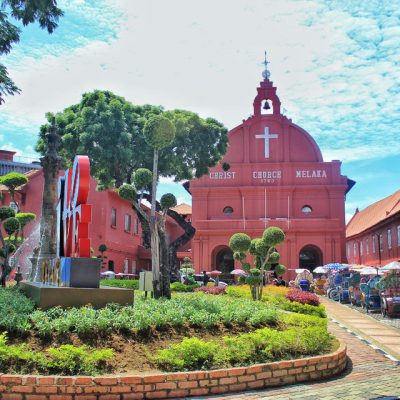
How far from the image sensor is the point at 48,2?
41.6 ft

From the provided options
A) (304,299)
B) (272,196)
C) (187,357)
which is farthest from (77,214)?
(272,196)

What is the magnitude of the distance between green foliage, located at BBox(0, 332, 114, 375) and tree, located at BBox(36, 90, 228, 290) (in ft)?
55.2

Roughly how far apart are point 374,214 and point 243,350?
113ft

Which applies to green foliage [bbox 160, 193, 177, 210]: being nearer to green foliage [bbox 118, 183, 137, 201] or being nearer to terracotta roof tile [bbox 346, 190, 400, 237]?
green foliage [bbox 118, 183, 137, 201]

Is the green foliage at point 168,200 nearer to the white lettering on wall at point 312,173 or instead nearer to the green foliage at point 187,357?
the green foliage at point 187,357

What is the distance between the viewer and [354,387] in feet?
21.9

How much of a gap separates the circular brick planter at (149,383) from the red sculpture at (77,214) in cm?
395

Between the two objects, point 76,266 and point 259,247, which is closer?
point 76,266

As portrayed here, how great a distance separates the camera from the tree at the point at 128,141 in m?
23.3

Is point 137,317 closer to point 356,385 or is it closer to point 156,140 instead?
point 356,385

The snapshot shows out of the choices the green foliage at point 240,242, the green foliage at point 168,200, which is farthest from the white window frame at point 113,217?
the green foliage at point 168,200

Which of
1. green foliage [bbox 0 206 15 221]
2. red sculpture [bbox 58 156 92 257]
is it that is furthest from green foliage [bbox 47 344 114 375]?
green foliage [bbox 0 206 15 221]

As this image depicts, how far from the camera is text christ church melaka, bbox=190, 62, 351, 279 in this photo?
1405 inches

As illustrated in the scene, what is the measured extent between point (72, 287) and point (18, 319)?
165 centimetres
